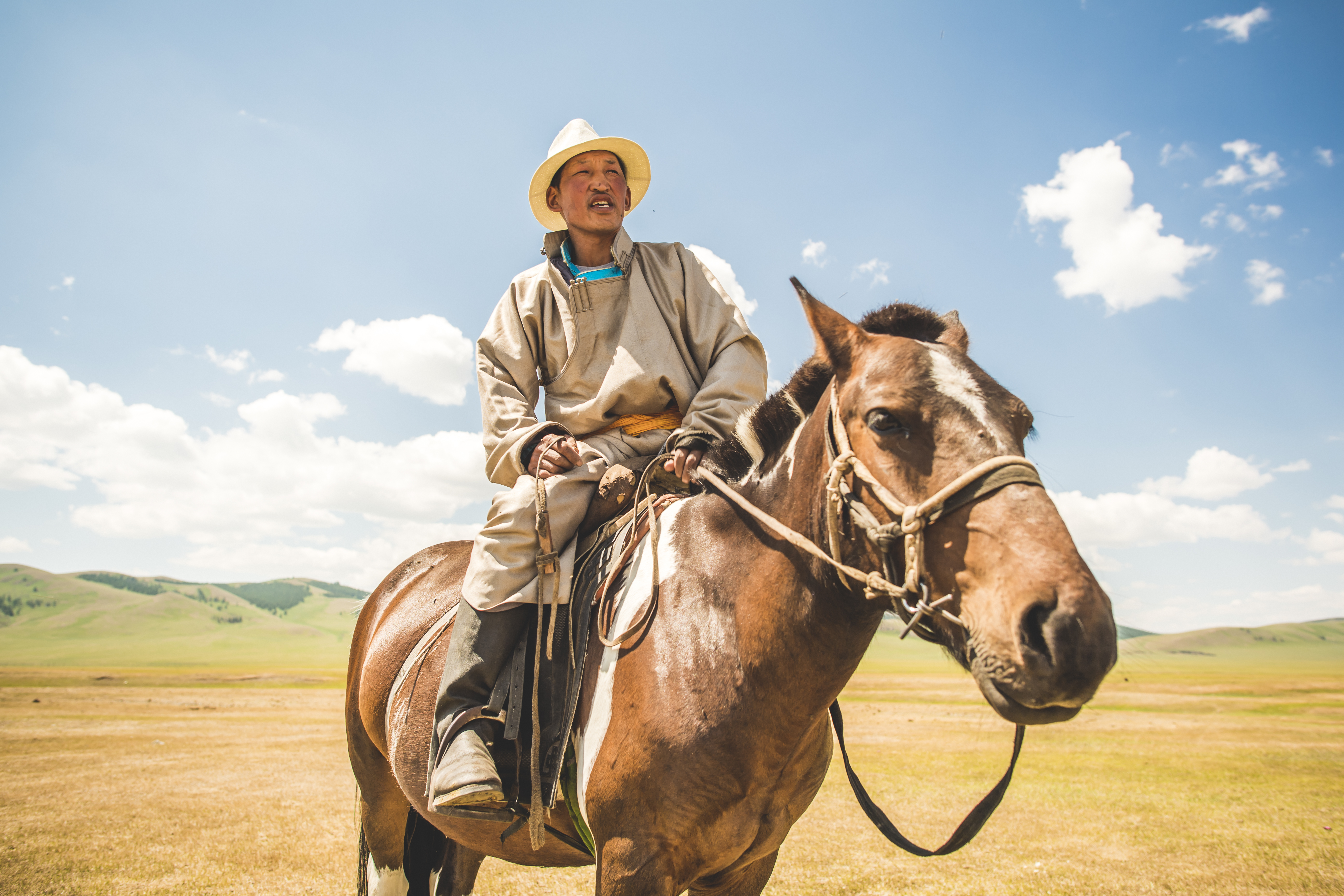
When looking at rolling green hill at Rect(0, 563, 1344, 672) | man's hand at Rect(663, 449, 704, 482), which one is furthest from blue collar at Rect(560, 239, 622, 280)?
rolling green hill at Rect(0, 563, 1344, 672)

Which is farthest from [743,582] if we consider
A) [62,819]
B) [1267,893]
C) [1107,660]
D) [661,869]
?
[62,819]

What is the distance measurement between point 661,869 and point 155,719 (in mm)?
32133

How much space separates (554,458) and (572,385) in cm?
67

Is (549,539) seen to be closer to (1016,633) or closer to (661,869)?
(661,869)

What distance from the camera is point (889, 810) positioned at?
1106 centimetres

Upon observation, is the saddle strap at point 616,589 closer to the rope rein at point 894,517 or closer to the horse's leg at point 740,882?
the rope rein at point 894,517

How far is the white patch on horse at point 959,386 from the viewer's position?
2135mm

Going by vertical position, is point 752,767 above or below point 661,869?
above

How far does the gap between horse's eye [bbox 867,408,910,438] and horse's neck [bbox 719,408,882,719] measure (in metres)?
0.27

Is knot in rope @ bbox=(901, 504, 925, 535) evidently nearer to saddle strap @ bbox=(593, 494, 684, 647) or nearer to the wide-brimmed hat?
saddle strap @ bbox=(593, 494, 684, 647)

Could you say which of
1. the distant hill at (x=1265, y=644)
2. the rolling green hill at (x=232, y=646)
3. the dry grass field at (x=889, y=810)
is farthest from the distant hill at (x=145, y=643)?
the distant hill at (x=1265, y=644)

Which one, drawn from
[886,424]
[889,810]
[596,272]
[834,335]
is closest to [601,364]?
[596,272]

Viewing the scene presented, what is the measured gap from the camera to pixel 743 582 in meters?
2.81

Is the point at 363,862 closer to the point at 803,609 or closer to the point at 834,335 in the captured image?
the point at 803,609
